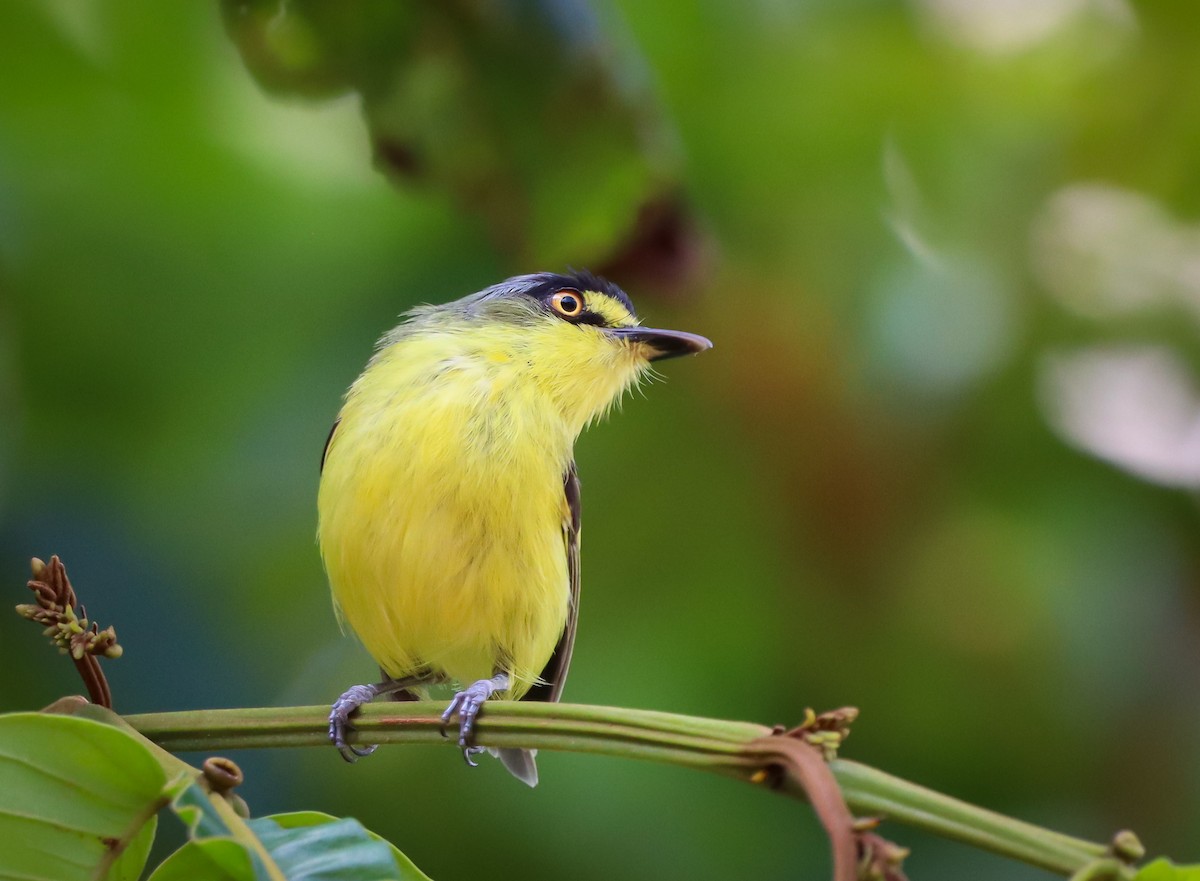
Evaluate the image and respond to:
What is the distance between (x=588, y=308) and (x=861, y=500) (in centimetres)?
84

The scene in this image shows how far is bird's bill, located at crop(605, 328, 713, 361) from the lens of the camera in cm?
250

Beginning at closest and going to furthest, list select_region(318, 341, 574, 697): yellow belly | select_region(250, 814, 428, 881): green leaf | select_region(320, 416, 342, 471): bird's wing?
1. select_region(250, 814, 428, 881): green leaf
2. select_region(318, 341, 574, 697): yellow belly
3. select_region(320, 416, 342, 471): bird's wing

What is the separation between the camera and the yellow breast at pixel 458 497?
7.33 ft

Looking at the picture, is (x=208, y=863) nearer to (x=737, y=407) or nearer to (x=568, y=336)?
(x=568, y=336)

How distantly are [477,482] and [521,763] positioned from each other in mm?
741

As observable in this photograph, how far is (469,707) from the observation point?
65.5 inches

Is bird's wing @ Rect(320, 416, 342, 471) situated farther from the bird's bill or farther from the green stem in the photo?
the green stem

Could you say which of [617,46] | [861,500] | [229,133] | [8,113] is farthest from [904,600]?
[8,113]

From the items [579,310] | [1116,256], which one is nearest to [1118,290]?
[1116,256]

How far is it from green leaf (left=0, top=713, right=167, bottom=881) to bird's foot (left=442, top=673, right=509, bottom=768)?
0.31 m

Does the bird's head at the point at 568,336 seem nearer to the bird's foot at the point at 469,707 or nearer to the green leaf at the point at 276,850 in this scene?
the bird's foot at the point at 469,707

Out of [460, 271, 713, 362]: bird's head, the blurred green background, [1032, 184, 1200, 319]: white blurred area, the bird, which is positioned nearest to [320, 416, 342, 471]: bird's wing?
the bird

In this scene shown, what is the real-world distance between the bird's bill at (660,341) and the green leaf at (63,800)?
4.70ft

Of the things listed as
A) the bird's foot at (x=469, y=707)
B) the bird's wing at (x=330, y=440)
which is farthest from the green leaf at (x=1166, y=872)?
the bird's wing at (x=330, y=440)
